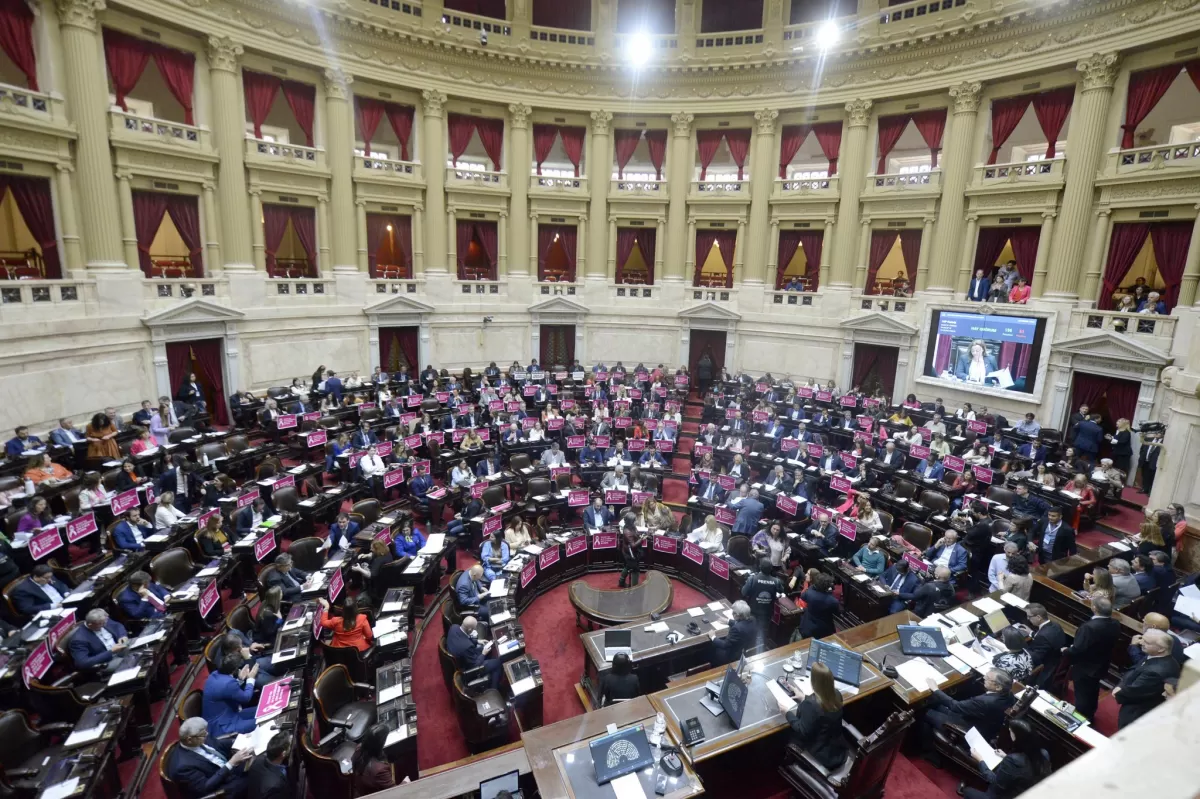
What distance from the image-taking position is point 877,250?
22.5m

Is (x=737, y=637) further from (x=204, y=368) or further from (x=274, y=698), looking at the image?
(x=204, y=368)

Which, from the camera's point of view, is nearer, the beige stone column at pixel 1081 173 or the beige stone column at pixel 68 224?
the beige stone column at pixel 68 224

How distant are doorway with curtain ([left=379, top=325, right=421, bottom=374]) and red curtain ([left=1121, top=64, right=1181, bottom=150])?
24069mm

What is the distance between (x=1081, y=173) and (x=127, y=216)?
27.9 meters

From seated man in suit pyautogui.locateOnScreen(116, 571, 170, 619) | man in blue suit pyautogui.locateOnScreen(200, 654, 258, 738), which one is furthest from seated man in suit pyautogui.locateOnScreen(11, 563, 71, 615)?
man in blue suit pyautogui.locateOnScreen(200, 654, 258, 738)

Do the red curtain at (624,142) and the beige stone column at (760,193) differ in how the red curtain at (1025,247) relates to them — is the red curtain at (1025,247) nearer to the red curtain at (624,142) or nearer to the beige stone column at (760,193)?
the beige stone column at (760,193)

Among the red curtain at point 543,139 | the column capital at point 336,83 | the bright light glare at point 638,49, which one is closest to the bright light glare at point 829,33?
the bright light glare at point 638,49

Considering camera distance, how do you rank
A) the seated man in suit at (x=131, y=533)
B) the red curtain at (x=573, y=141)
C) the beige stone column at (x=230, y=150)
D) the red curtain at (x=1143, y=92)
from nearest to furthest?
the seated man in suit at (x=131, y=533) < the red curtain at (x=1143, y=92) < the beige stone column at (x=230, y=150) < the red curtain at (x=573, y=141)

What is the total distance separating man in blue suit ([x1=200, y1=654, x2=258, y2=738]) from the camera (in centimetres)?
649

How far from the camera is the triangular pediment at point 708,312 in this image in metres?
24.5

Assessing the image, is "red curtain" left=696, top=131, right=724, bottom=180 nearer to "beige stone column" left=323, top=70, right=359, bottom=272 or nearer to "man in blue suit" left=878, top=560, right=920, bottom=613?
"beige stone column" left=323, top=70, right=359, bottom=272

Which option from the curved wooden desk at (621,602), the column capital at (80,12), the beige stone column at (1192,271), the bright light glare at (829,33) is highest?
the bright light glare at (829,33)

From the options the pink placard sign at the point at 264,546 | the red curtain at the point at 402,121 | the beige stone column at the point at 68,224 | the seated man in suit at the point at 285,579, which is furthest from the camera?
the red curtain at the point at 402,121

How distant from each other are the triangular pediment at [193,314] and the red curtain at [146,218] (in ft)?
5.10
